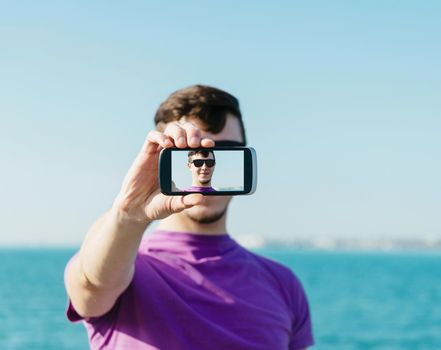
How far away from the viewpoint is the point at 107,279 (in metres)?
3.15

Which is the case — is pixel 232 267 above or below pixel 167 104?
below

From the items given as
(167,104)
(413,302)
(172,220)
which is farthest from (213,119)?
(413,302)

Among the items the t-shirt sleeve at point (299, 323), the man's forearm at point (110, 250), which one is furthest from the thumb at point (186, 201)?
the t-shirt sleeve at point (299, 323)

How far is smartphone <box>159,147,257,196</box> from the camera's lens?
9.03 ft

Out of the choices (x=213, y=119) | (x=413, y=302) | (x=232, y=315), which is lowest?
(x=413, y=302)

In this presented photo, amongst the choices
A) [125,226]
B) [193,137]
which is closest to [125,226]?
[125,226]

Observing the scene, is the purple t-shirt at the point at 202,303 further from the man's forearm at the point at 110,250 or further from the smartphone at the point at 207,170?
the smartphone at the point at 207,170

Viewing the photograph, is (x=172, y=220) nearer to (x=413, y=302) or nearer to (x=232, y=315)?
(x=232, y=315)

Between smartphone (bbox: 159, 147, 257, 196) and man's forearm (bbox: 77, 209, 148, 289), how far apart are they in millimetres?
327

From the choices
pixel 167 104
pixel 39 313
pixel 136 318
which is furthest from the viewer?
pixel 39 313

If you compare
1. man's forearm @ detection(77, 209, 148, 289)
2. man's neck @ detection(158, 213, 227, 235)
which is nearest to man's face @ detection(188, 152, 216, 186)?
man's forearm @ detection(77, 209, 148, 289)

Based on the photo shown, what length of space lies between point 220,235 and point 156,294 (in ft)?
1.77

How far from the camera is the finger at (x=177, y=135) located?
8.91 ft

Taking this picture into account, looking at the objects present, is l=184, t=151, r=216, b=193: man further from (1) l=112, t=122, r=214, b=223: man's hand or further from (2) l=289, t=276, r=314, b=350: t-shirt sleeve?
(2) l=289, t=276, r=314, b=350: t-shirt sleeve
